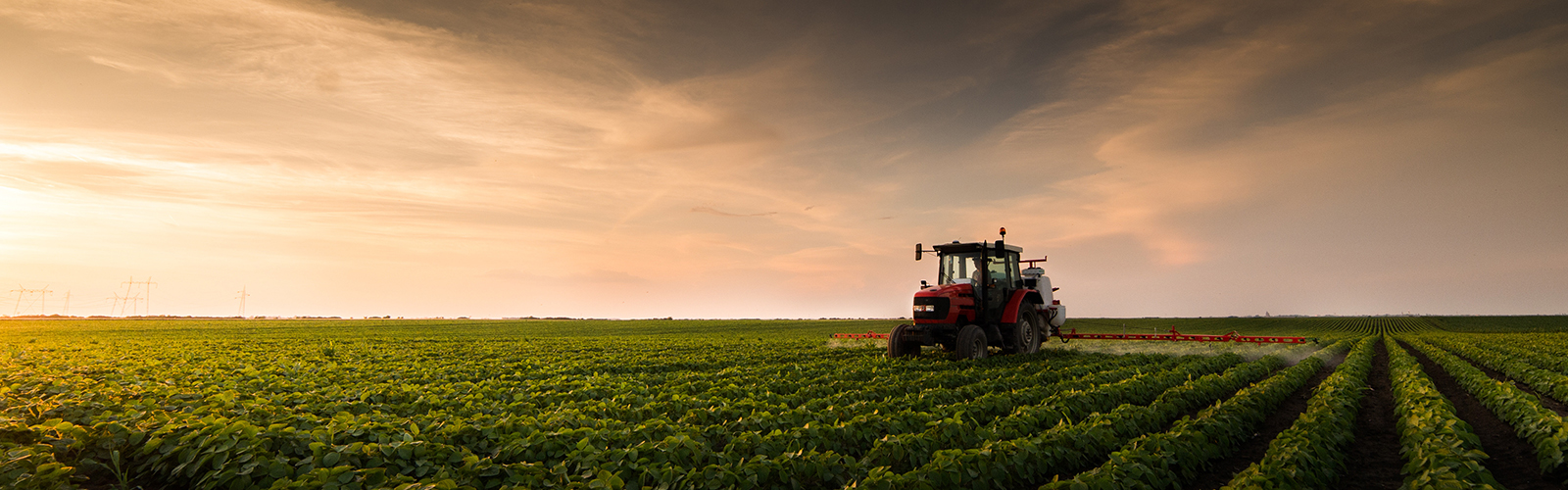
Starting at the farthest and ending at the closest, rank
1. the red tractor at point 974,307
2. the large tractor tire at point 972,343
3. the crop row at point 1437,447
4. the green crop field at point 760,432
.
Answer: the red tractor at point 974,307, the large tractor tire at point 972,343, the green crop field at point 760,432, the crop row at point 1437,447

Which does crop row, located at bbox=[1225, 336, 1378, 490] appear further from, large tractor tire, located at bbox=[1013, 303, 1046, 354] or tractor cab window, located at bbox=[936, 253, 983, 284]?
tractor cab window, located at bbox=[936, 253, 983, 284]

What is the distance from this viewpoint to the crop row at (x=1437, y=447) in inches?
230

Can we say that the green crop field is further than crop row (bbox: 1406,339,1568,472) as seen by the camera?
No

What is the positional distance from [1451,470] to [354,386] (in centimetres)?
1429

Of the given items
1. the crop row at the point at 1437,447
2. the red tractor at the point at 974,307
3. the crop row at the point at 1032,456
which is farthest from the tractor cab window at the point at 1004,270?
the crop row at the point at 1437,447

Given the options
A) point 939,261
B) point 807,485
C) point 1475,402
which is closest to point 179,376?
point 807,485

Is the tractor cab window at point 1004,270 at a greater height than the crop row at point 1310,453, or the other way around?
the tractor cab window at point 1004,270

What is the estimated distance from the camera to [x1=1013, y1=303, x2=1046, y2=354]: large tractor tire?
57.0 ft

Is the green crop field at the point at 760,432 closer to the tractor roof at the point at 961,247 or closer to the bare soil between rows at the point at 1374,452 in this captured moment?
the bare soil between rows at the point at 1374,452

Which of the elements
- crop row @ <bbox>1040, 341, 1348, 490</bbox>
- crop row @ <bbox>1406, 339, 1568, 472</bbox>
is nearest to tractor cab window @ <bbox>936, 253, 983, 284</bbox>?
crop row @ <bbox>1040, 341, 1348, 490</bbox>

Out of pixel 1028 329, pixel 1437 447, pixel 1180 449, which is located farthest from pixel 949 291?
pixel 1437 447

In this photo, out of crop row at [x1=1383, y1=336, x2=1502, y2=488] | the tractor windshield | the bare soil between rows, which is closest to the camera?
crop row at [x1=1383, y1=336, x2=1502, y2=488]

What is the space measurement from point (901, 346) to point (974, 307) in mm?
2063

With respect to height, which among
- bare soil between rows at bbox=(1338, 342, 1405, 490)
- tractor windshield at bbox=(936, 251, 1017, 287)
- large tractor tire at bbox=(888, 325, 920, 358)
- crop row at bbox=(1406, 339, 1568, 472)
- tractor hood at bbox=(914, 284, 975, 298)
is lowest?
bare soil between rows at bbox=(1338, 342, 1405, 490)
